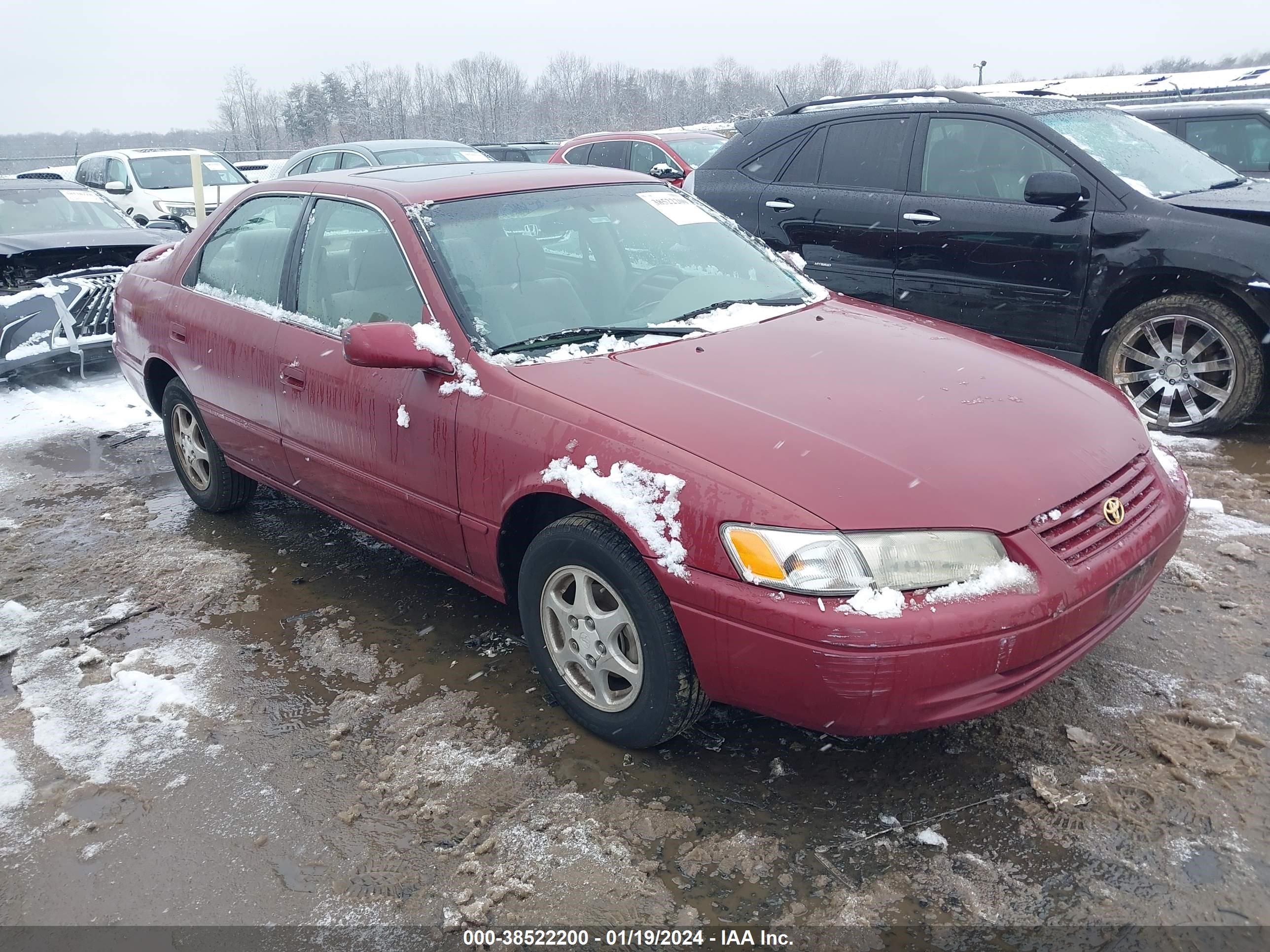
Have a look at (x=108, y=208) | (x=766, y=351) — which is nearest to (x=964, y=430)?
(x=766, y=351)

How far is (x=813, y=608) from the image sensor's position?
2219 millimetres

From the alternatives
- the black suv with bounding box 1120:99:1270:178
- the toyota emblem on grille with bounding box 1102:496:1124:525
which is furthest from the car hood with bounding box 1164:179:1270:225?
the black suv with bounding box 1120:99:1270:178

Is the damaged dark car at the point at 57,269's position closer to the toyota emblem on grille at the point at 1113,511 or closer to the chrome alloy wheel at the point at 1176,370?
the toyota emblem on grille at the point at 1113,511

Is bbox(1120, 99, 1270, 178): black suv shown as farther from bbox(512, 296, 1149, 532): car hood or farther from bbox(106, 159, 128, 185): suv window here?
bbox(106, 159, 128, 185): suv window

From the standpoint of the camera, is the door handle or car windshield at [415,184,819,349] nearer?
car windshield at [415,184,819,349]

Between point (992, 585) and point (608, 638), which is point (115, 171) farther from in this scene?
point (992, 585)

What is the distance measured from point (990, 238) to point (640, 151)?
660 centimetres

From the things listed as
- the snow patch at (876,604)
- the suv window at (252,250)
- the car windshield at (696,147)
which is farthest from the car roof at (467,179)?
the car windshield at (696,147)

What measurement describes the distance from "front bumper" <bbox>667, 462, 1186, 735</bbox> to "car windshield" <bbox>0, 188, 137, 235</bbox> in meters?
8.17

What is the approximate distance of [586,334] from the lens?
312 cm

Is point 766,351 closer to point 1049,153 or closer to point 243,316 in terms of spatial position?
point 243,316

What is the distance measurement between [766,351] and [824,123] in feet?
12.7

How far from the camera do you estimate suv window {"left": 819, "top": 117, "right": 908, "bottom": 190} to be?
5.92m

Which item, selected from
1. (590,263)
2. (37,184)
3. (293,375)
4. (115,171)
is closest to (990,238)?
(590,263)
